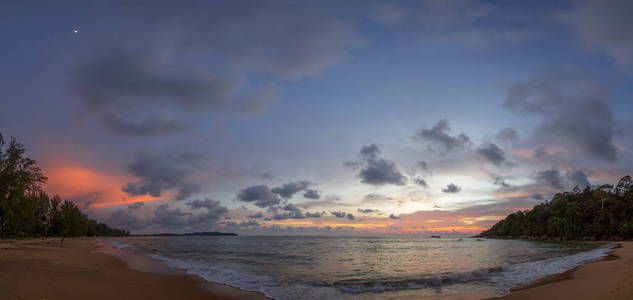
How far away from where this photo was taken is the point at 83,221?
5659 inches

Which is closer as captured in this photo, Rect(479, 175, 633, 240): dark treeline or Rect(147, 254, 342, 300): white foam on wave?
Rect(147, 254, 342, 300): white foam on wave

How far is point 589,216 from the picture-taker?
113 metres

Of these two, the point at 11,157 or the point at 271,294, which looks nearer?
the point at 271,294

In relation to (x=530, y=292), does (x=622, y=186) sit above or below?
above

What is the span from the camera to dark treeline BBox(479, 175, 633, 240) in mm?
98125

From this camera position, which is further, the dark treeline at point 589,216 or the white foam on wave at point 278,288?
the dark treeline at point 589,216

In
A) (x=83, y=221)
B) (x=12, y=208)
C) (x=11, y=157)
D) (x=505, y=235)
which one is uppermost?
(x=11, y=157)

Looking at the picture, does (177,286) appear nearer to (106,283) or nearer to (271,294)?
(106,283)

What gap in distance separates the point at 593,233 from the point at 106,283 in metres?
140

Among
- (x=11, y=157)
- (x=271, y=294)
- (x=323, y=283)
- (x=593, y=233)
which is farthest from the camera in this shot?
(x=593, y=233)

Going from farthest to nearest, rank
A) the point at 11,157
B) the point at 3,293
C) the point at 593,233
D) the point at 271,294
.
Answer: the point at 593,233 < the point at 11,157 < the point at 271,294 < the point at 3,293

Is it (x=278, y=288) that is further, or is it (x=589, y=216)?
(x=589, y=216)

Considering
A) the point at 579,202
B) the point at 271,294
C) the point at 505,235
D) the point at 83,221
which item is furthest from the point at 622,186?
the point at 83,221

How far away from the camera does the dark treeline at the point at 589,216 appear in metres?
98.1
